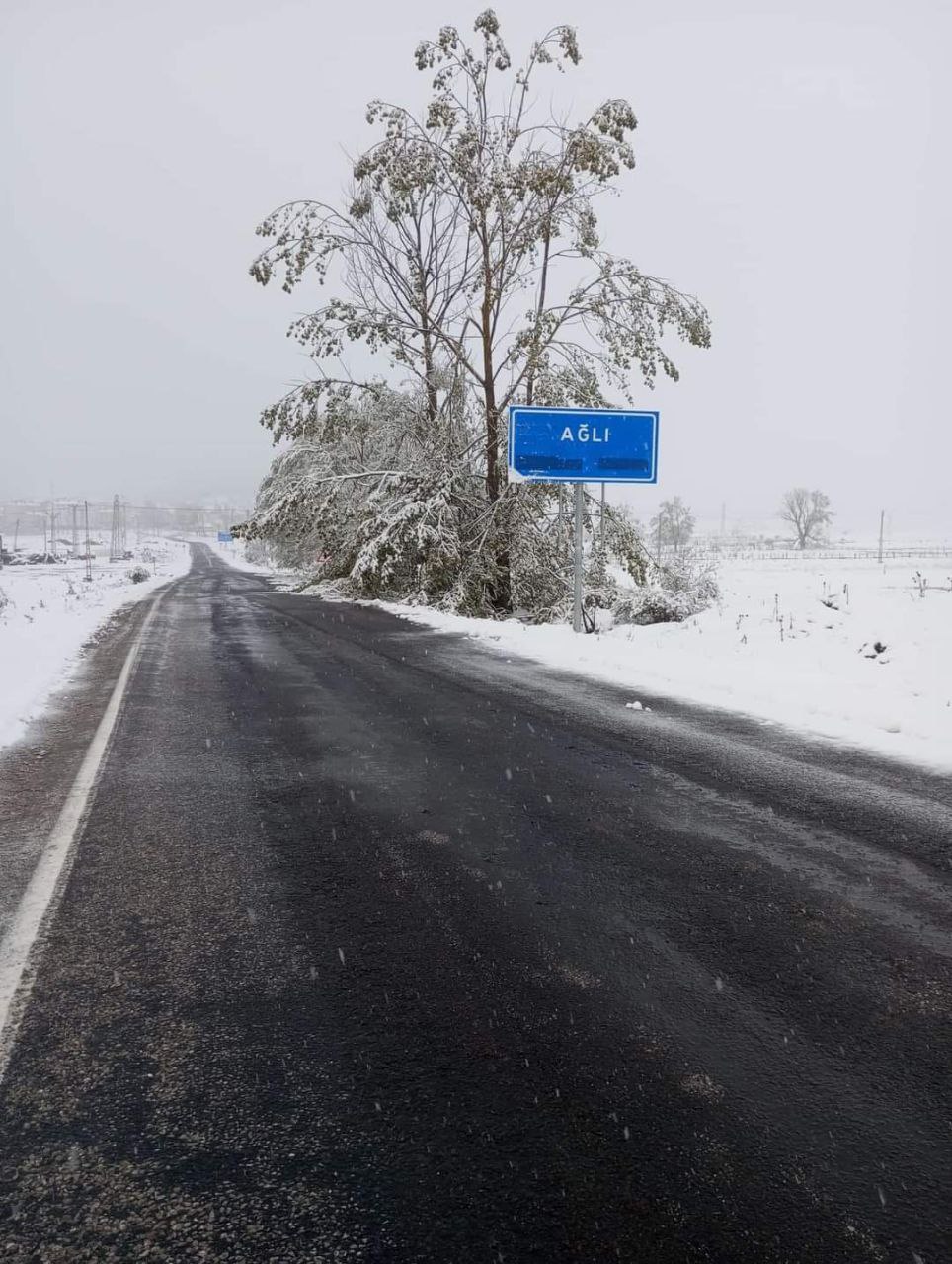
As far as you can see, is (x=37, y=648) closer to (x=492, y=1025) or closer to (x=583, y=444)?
(x=583, y=444)

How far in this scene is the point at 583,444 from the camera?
14078mm

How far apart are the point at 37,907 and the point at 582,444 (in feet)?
38.7

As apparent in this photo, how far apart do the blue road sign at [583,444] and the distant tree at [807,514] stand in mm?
112652

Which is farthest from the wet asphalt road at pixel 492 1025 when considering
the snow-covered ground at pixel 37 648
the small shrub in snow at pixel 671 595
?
the small shrub in snow at pixel 671 595

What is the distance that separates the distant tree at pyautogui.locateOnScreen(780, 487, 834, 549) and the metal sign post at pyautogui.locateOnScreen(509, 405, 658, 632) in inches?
4435

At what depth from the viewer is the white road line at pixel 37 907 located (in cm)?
295

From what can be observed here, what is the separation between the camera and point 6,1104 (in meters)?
2.41

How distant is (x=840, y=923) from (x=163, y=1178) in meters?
2.80

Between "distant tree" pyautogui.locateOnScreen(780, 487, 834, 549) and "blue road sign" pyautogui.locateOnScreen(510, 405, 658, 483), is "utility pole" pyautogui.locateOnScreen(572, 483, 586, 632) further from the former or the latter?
"distant tree" pyautogui.locateOnScreen(780, 487, 834, 549)

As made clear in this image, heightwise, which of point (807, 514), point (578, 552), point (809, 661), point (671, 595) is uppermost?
point (807, 514)

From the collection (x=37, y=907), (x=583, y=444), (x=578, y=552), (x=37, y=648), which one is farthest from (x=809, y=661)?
(x=37, y=648)

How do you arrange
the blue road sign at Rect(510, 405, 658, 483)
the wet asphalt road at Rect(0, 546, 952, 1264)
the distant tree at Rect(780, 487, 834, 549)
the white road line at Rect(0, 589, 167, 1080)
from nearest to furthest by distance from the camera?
the wet asphalt road at Rect(0, 546, 952, 1264) → the white road line at Rect(0, 589, 167, 1080) → the blue road sign at Rect(510, 405, 658, 483) → the distant tree at Rect(780, 487, 834, 549)

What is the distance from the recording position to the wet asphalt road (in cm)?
198

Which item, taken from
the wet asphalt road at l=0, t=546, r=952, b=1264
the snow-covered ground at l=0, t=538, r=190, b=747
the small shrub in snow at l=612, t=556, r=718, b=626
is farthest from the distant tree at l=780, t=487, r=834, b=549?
the wet asphalt road at l=0, t=546, r=952, b=1264
